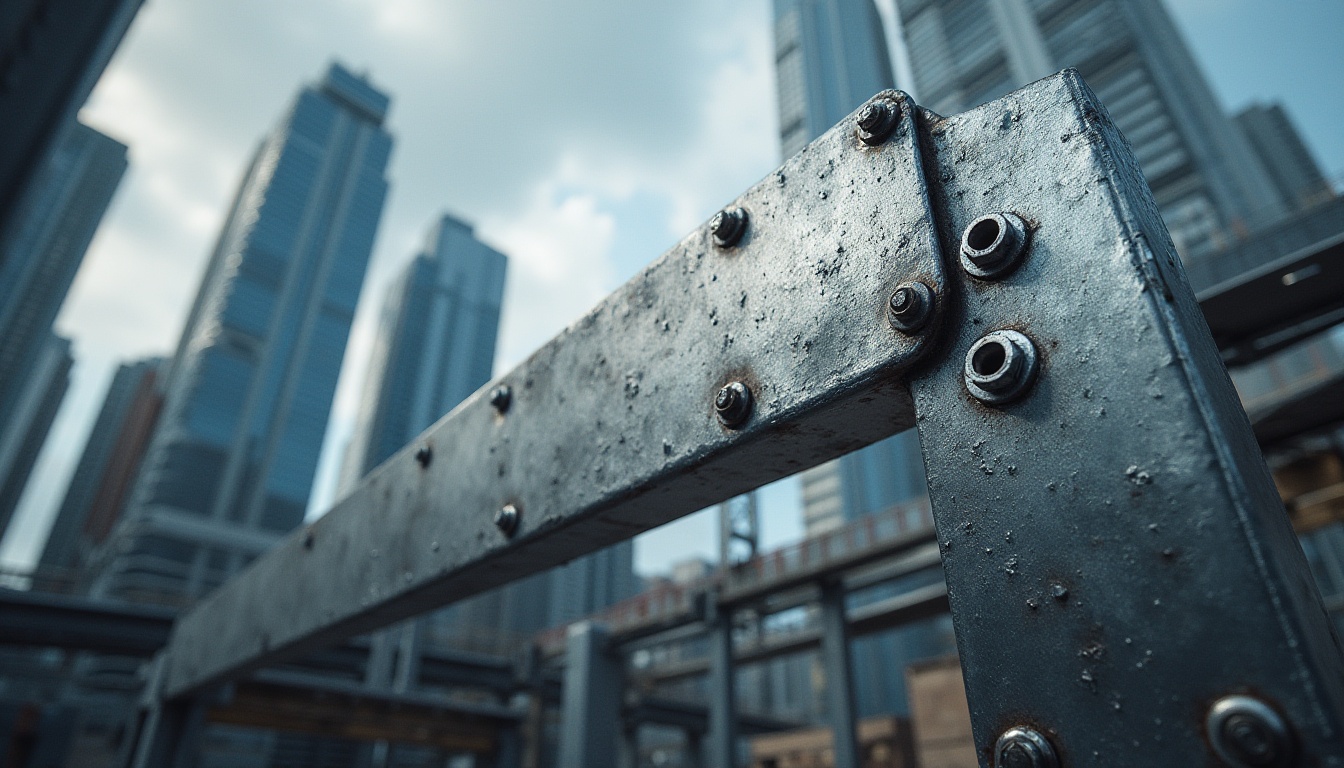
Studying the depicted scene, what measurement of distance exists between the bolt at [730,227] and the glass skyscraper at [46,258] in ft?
240

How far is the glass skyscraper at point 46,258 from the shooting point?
6097 cm

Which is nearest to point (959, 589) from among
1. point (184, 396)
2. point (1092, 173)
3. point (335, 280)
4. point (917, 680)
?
point (1092, 173)

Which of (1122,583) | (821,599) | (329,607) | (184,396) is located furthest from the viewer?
(184,396)

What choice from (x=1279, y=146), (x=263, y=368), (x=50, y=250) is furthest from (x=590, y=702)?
(x=50, y=250)

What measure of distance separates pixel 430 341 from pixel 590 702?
80019mm

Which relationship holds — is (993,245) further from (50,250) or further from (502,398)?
(50,250)

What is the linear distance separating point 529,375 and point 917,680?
1266 cm

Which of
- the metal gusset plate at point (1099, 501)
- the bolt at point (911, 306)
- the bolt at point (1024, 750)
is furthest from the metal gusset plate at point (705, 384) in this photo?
the bolt at point (1024, 750)

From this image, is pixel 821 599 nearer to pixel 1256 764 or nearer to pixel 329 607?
pixel 329 607

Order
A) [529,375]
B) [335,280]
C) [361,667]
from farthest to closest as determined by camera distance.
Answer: [335,280], [361,667], [529,375]

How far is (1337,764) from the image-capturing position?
58 cm

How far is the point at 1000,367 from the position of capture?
35.3 inches

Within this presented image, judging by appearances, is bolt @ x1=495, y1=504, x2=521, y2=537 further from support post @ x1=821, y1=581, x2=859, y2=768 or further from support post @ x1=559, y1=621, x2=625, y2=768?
support post @ x1=821, y1=581, x2=859, y2=768

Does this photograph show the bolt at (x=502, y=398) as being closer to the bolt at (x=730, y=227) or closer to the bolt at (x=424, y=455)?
the bolt at (x=424, y=455)
